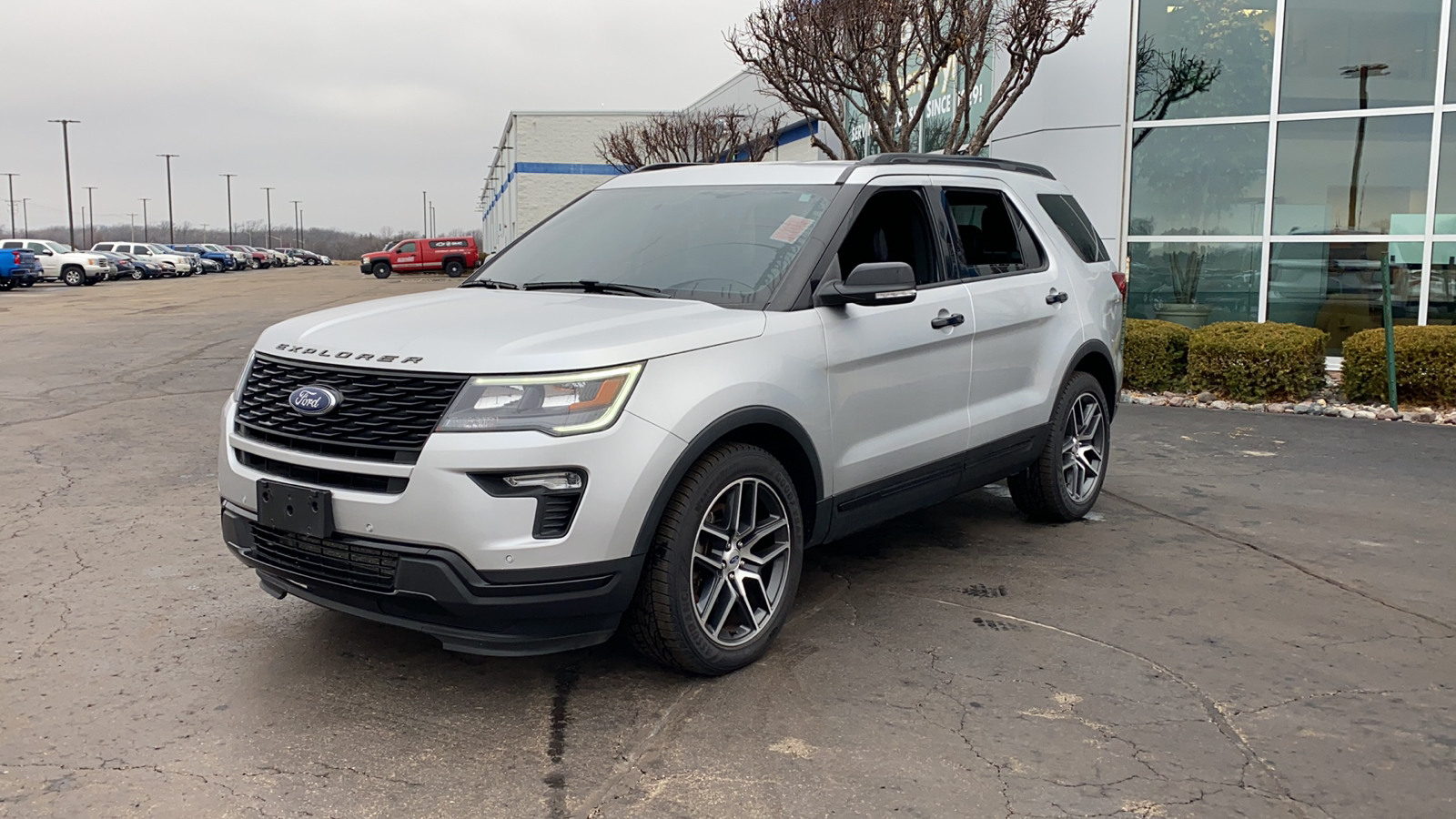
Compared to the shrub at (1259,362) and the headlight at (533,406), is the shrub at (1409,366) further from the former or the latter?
the headlight at (533,406)

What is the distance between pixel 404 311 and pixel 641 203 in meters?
1.40

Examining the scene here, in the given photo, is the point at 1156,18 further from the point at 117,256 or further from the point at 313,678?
the point at 117,256

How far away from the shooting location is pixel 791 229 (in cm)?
464

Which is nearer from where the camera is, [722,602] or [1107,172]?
[722,602]

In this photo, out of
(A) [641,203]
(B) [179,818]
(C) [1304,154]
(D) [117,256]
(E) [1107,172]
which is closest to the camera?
(B) [179,818]

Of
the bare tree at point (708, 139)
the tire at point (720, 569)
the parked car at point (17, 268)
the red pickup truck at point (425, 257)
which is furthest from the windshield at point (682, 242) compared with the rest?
the red pickup truck at point (425, 257)

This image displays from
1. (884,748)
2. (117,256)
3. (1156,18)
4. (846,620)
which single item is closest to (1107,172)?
(1156,18)

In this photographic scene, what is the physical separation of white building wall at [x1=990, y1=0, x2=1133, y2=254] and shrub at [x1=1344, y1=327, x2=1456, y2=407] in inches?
158

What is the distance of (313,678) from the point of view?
405 centimetres

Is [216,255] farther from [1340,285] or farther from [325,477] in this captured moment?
[325,477]

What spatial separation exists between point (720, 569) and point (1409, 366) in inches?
352

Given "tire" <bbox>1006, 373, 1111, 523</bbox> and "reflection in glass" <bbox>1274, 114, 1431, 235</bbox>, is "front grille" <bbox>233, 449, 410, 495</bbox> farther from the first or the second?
"reflection in glass" <bbox>1274, 114, 1431, 235</bbox>

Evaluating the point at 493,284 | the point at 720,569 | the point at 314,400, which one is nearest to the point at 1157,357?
the point at 493,284

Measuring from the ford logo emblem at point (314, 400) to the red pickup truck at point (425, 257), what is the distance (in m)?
49.5
